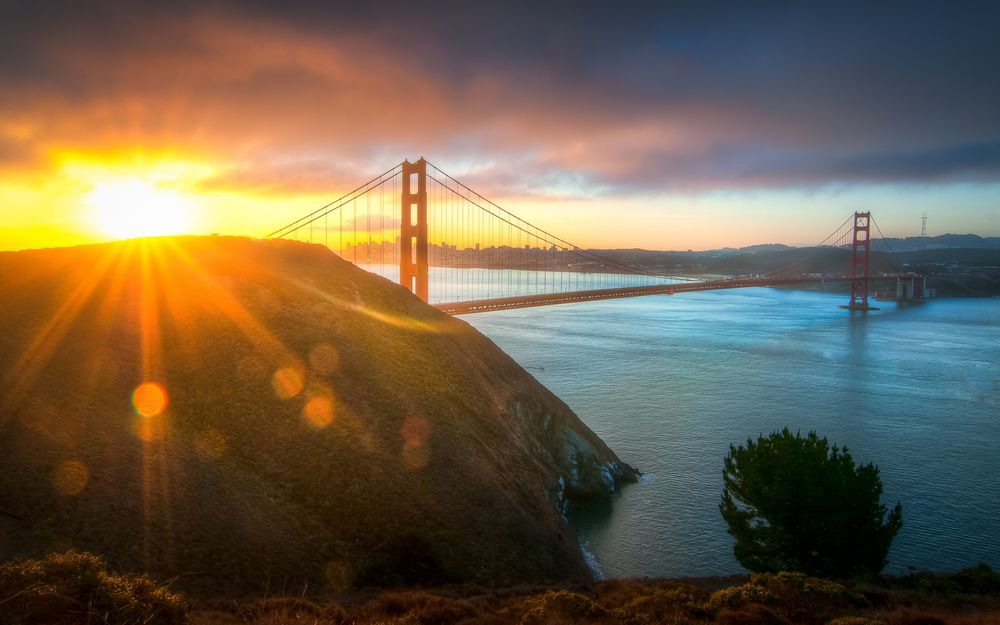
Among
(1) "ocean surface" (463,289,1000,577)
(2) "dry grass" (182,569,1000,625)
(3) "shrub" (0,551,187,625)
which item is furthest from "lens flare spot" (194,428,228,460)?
(1) "ocean surface" (463,289,1000,577)

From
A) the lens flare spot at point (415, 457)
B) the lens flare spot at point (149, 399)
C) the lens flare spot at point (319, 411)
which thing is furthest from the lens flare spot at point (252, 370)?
the lens flare spot at point (415, 457)

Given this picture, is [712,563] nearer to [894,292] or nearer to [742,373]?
[742,373]

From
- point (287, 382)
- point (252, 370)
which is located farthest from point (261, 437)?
point (252, 370)

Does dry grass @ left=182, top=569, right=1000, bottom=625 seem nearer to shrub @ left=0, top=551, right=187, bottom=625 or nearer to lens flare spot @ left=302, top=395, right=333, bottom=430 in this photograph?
shrub @ left=0, top=551, right=187, bottom=625

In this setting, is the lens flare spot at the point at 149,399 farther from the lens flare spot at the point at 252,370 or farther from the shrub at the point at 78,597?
the shrub at the point at 78,597

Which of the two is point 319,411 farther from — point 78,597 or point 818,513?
point 818,513

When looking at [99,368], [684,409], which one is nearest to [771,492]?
[99,368]
